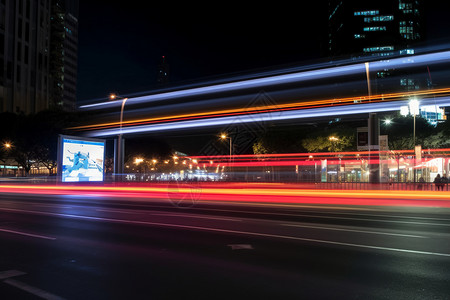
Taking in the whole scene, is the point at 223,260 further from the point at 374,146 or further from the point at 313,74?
the point at 374,146

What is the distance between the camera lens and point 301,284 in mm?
5469

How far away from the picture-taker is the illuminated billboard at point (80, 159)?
2664cm

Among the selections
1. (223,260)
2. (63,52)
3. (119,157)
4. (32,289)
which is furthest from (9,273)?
(63,52)

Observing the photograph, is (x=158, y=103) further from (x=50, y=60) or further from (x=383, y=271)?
(x=50, y=60)

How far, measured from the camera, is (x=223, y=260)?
692cm

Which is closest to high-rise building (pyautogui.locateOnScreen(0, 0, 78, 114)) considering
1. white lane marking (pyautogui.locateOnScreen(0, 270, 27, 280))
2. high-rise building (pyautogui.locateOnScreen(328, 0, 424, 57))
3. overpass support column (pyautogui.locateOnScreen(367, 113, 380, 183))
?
overpass support column (pyautogui.locateOnScreen(367, 113, 380, 183))

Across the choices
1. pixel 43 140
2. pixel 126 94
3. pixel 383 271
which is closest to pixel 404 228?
pixel 383 271

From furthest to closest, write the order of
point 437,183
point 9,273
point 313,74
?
point 437,183 < point 313,74 < point 9,273

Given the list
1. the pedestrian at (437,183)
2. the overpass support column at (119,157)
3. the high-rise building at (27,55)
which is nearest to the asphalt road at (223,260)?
the pedestrian at (437,183)

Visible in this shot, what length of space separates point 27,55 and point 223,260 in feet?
239

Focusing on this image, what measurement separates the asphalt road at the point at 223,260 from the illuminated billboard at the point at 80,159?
1572cm

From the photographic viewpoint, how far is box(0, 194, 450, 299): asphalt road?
5238 mm

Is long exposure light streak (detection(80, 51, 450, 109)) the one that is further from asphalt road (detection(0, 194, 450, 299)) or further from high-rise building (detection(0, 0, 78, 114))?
high-rise building (detection(0, 0, 78, 114))

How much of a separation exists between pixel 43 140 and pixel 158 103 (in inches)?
898
